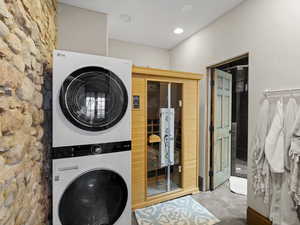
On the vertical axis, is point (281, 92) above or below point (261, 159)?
above

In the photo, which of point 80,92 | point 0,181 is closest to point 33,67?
point 80,92

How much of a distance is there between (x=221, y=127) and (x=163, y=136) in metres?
1.18

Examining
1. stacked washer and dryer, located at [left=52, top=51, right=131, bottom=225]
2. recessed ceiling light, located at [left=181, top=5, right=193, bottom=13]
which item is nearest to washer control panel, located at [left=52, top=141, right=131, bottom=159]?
stacked washer and dryer, located at [left=52, top=51, right=131, bottom=225]

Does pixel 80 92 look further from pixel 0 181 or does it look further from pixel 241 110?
pixel 241 110

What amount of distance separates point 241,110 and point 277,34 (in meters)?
2.85

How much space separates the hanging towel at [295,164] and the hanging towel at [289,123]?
56mm

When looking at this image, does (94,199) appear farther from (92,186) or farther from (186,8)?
(186,8)

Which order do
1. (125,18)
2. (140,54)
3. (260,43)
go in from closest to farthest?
(260,43), (125,18), (140,54)

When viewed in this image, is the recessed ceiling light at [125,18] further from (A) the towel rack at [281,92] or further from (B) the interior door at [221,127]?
(A) the towel rack at [281,92]

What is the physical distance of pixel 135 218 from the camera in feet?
6.51

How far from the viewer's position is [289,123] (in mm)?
1449

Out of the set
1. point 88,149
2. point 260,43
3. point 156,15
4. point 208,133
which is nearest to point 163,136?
point 208,133

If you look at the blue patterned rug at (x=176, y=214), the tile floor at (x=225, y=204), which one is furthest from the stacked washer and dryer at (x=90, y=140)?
the tile floor at (x=225, y=204)

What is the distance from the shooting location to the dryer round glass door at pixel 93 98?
52.7 inches
